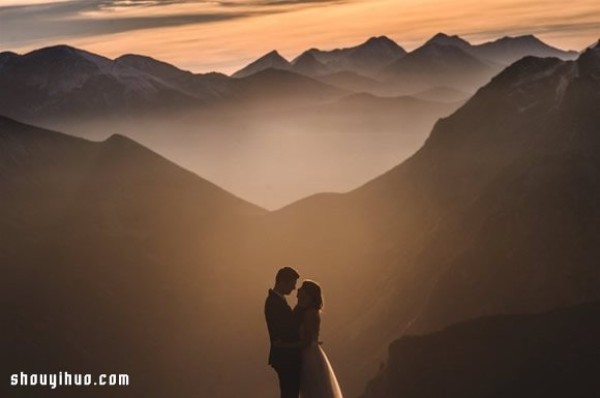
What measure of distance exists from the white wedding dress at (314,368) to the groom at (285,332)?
0.17 meters

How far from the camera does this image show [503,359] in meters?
75.8

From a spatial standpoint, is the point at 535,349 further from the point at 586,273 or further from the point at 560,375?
the point at 586,273

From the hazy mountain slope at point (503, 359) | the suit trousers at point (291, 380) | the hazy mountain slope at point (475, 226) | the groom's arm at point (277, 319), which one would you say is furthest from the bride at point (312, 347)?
the hazy mountain slope at point (475, 226)

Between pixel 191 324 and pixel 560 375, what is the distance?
8691 centimetres

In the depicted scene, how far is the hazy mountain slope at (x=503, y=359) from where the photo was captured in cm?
6925

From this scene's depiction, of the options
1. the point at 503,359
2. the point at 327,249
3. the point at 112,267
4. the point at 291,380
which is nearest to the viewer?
the point at 291,380

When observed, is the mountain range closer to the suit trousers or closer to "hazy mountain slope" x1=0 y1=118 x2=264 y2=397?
"hazy mountain slope" x1=0 y1=118 x2=264 y2=397

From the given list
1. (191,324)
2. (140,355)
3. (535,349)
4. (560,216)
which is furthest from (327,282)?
(535,349)

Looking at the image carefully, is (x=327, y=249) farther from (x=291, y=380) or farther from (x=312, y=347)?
(x=312, y=347)

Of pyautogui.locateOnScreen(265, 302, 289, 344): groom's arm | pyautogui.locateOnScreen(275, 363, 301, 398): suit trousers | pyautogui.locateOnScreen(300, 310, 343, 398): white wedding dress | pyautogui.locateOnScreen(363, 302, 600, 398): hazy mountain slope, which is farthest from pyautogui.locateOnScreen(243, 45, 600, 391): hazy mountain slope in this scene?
pyautogui.locateOnScreen(265, 302, 289, 344): groom's arm

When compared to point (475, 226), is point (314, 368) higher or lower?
lower

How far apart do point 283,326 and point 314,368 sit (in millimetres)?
1081

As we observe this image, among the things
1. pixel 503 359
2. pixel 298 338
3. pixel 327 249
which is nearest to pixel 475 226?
pixel 327 249

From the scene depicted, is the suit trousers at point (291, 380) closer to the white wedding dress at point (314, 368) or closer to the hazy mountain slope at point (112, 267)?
the white wedding dress at point (314, 368)
